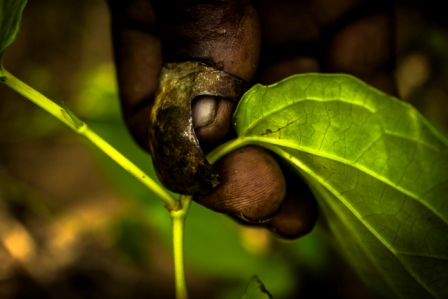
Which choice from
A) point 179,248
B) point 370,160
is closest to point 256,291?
point 179,248

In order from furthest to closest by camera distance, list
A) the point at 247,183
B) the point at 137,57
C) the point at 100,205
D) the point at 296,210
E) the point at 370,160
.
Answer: the point at 100,205 < the point at 137,57 < the point at 296,210 < the point at 247,183 < the point at 370,160

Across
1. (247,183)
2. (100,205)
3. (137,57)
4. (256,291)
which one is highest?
(137,57)

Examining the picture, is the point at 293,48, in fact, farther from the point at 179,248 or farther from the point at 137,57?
the point at 179,248

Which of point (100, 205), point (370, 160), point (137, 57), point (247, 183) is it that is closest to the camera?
point (370, 160)

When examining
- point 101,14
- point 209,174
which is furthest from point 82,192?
point 209,174

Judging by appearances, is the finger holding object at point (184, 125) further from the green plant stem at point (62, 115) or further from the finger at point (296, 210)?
the finger at point (296, 210)

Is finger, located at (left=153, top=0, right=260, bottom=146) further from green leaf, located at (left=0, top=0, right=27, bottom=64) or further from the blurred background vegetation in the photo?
the blurred background vegetation
